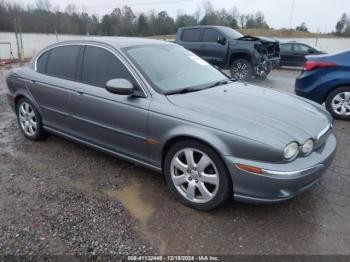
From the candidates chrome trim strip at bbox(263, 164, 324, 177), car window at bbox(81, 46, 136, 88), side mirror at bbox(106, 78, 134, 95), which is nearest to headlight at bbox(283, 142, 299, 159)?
chrome trim strip at bbox(263, 164, 324, 177)

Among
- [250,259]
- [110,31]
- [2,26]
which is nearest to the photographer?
[250,259]

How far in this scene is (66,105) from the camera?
4.10 metres

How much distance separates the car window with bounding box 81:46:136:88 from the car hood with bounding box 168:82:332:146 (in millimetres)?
728

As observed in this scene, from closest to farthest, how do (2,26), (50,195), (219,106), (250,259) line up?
(250,259), (219,106), (50,195), (2,26)

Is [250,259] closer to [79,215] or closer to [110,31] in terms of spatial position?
[79,215]

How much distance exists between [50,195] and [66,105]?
1.22 m

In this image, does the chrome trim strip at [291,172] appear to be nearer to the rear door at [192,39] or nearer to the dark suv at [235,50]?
the dark suv at [235,50]

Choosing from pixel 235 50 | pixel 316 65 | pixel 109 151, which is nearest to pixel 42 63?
pixel 109 151

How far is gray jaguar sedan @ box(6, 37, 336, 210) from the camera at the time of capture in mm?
2717

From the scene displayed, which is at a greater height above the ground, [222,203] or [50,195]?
[222,203]

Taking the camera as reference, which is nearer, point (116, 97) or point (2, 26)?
point (116, 97)

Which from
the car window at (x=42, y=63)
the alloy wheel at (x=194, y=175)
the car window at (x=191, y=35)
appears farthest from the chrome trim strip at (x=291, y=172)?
the car window at (x=191, y=35)

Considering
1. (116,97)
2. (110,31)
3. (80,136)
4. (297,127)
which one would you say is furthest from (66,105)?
(110,31)

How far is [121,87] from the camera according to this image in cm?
326
